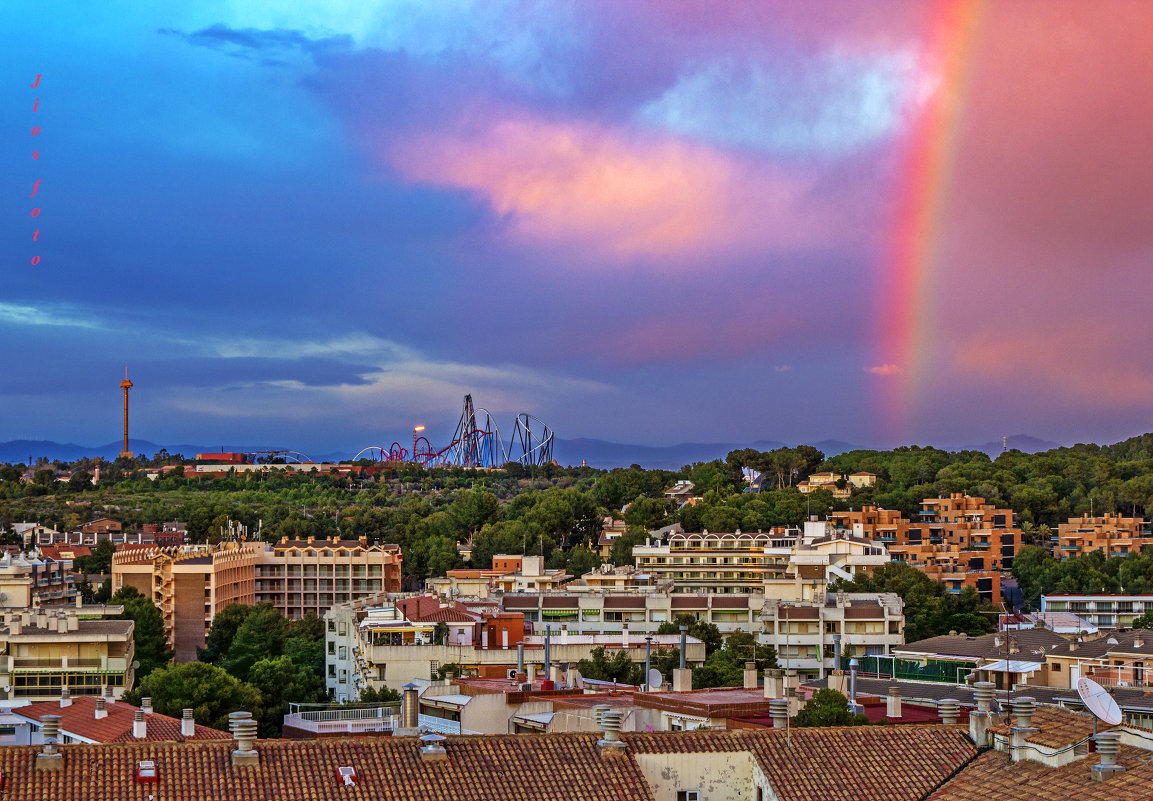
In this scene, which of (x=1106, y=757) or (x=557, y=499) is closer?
(x=1106, y=757)

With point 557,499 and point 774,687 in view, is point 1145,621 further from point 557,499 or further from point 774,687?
point 557,499

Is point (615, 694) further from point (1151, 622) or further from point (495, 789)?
point (1151, 622)

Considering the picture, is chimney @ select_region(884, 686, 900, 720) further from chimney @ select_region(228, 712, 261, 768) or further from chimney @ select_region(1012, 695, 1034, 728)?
chimney @ select_region(228, 712, 261, 768)

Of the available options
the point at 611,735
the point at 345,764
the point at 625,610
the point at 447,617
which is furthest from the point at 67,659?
the point at 611,735

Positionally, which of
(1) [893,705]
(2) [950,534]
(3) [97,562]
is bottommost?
(1) [893,705]

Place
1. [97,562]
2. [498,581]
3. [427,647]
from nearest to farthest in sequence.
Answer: [427,647] < [498,581] < [97,562]

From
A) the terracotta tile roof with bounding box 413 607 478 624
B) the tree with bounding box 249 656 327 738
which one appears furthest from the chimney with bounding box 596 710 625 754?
the terracotta tile roof with bounding box 413 607 478 624
